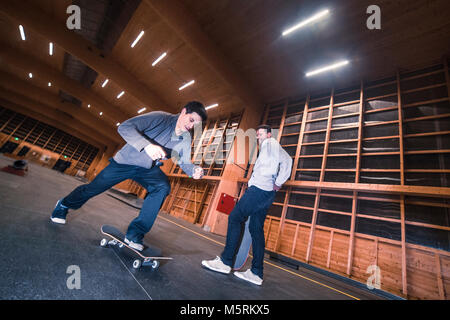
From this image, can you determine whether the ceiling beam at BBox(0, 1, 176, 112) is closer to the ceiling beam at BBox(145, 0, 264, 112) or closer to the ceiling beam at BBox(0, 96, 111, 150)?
the ceiling beam at BBox(145, 0, 264, 112)

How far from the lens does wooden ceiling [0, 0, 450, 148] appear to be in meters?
5.60

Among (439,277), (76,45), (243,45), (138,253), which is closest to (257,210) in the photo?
(138,253)

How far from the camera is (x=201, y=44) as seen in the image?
7.25 meters

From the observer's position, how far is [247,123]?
30.2 feet

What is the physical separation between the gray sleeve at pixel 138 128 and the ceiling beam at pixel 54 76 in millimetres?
16175

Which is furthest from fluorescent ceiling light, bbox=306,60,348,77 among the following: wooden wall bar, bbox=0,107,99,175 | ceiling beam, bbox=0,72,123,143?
wooden wall bar, bbox=0,107,99,175

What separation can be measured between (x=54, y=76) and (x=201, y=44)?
12.7 metres

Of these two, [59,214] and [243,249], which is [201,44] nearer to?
[59,214]

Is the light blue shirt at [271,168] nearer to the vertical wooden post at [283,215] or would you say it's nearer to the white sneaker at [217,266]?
the white sneaker at [217,266]

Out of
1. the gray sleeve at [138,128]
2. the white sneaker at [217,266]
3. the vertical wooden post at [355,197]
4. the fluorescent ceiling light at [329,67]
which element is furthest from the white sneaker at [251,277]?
the fluorescent ceiling light at [329,67]

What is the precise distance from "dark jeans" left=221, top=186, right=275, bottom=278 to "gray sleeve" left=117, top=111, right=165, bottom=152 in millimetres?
1293

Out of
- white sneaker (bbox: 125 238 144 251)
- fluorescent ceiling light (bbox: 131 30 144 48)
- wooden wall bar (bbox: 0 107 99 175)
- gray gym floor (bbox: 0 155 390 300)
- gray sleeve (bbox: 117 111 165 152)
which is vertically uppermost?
fluorescent ceiling light (bbox: 131 30 144 48)

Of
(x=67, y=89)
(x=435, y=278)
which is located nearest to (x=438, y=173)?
(x=435, y=278)
